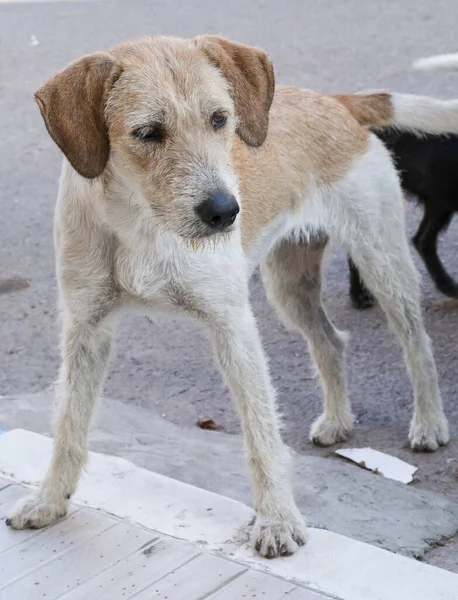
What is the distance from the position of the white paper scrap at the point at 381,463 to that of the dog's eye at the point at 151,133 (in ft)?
6.69

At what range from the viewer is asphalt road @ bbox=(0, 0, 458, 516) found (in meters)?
5.30

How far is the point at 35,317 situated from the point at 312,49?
547 cm

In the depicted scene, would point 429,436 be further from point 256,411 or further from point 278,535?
point 278,535

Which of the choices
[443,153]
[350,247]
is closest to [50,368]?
[350,247]

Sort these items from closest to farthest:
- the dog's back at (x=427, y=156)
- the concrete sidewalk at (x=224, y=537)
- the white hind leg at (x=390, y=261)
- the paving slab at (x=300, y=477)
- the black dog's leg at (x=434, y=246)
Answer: the concrete sidewalk at (x=224, y=537)
the paving slab at (x=300, y=477)
the white hind leg at (x=390, y=261)
the dog's back at (x=427, y=156)
the black dog's leg at (x=434, y=246)

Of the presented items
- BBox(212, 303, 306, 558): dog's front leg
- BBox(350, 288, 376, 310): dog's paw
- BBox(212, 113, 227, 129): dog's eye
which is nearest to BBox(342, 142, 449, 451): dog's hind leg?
BBox(212, 303, 306, 558): dog's front leg

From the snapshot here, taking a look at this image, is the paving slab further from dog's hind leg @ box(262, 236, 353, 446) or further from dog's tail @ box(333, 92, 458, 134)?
dog's tail @ box(333, 92, 458, 134)

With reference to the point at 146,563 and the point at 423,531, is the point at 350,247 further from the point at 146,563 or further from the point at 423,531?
the point at 146,563

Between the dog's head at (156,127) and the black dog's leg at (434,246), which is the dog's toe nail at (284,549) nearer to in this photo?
the dog's head at (156,127)

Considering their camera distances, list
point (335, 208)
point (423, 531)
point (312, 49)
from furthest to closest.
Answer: point (312, 49), point (335, 208), point (423, 531)

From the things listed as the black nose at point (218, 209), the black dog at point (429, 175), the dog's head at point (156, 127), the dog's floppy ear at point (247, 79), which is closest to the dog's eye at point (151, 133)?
the dog's head at point (156, 127)

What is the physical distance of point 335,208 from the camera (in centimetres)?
444

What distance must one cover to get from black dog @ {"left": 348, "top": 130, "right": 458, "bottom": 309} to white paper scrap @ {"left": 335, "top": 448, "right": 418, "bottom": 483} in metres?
1.19

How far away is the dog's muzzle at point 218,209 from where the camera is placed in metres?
3.10
